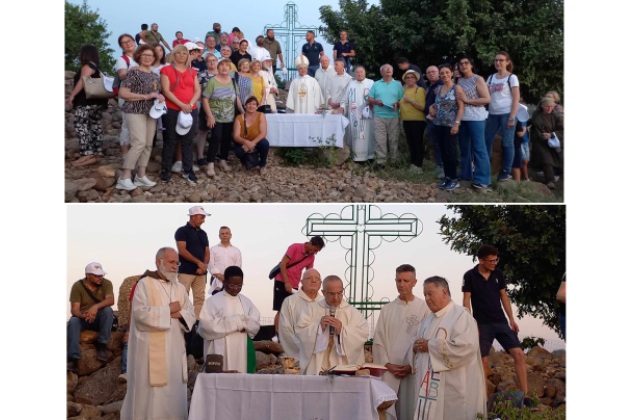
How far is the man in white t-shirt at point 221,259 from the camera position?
1291 centimetres

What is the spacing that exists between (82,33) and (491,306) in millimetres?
8617

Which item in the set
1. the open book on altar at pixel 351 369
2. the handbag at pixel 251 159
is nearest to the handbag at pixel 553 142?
the handbag at pixel 251 159

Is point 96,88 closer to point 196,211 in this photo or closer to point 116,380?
point 196,211

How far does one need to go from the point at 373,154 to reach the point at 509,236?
7.94 ft

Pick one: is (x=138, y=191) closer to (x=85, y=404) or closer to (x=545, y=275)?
(x=85, y=404)

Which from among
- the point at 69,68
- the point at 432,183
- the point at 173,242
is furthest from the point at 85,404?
the point at 69,68

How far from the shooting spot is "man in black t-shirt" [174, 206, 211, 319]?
503 inches

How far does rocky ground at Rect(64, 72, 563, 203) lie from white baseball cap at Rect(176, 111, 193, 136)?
0.69m

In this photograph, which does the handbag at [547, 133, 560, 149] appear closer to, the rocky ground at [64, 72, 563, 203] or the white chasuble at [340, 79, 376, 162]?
the rocky ground at [64, 72, 563, 203]

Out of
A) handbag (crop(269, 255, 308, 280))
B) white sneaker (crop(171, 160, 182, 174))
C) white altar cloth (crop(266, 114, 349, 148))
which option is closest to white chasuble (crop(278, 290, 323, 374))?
handbag (crop(269, 255, 308, 280))

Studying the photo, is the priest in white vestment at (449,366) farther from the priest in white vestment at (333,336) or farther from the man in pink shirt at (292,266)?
the man in pink shirt at (292,266)

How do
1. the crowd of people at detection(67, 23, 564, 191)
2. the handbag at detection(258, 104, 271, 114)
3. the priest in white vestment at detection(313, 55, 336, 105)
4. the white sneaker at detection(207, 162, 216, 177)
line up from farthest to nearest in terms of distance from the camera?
the priest in white vestment at detection(313, 55, 336, 105), the handbag at detection(258, 104, 271, 114), the white sneaker at detection(207, 162, 216, 177), the crowd of people at detection(67, 23, 564, 191)

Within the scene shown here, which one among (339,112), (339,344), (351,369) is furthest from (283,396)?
(339,112)

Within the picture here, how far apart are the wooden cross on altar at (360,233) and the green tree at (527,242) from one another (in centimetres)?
51
